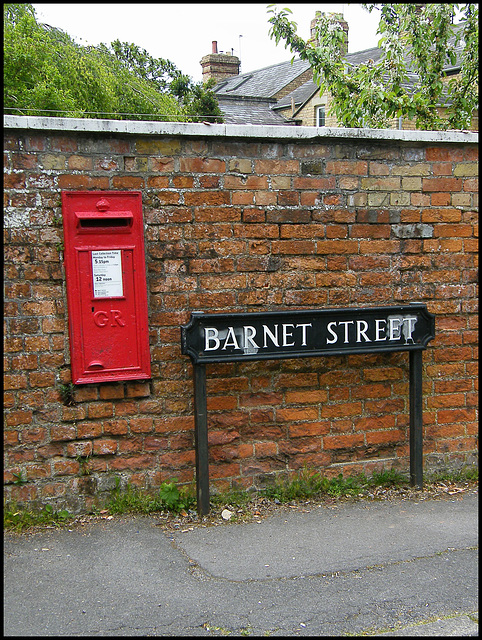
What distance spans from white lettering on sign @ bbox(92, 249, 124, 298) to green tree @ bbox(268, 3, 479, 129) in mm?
4420

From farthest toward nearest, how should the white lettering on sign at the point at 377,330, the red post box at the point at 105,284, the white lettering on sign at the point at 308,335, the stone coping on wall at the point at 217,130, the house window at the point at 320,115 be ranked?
the house window at the point at 320,115, the white lettering on sign at the point at 377,330, the white lettering on sign at the point at 308,335, the red post box at the point at 105,284, the stone coping on wall at the point at 217,130

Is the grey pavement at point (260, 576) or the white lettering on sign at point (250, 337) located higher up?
the white lettering on sign at point (250, 337)

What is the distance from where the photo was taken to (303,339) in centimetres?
426

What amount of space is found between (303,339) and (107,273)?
136 centimetres

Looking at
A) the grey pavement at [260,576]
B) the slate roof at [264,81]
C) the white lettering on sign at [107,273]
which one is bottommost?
the grey pavement at [260,576]

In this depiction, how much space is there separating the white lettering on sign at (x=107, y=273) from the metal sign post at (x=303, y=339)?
0.52m

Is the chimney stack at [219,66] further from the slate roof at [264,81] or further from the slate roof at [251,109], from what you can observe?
the slate roof at [251,109]

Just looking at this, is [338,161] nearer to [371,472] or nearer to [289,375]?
[289,375]

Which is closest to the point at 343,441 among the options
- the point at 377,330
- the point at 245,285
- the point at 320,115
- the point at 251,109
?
the point at 377,330

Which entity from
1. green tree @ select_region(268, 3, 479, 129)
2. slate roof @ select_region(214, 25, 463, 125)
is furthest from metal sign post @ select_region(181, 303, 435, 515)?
slate roof @ select_region(214, 25, 463, 125)

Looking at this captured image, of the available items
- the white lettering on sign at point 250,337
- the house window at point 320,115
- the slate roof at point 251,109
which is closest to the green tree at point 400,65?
the white lettering on sign at point 250,337

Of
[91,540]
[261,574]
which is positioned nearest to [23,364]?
[91,540]

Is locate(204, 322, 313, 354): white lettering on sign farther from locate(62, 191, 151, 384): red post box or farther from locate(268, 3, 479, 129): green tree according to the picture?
locate(268, 3, 479, 129): green tree

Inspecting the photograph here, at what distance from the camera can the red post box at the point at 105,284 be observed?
3.96 meters
